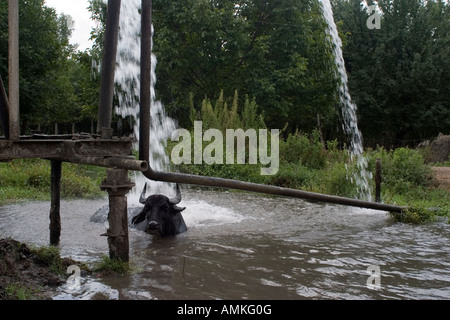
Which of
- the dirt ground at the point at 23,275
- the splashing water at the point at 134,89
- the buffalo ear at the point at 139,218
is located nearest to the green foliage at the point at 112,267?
the dirt ground at the point at 23,275

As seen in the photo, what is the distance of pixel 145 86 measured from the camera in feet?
18.1

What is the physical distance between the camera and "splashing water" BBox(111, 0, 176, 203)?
13945 millimetres

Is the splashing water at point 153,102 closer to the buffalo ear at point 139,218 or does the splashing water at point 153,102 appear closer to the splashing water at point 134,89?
the splashing water at point 134,89

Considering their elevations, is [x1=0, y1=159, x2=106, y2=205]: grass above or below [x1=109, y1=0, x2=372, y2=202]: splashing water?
below

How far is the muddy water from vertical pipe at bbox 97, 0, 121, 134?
1.69 metres

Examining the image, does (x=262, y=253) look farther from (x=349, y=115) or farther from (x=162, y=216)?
(x=349, y=115)

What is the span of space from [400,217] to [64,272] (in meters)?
5.86

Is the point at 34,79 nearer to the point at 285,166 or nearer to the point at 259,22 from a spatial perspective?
the point at 259,22

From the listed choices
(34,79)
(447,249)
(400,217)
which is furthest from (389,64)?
(447,249)

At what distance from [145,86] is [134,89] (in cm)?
1430

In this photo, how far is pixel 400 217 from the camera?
330 inches

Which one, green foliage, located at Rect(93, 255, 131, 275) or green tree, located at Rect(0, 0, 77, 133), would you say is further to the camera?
green tree, located at Rect(0, 0, 77, 133)

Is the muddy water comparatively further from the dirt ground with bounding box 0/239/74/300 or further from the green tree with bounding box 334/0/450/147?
the green tree with bounding box 334/0/450/147

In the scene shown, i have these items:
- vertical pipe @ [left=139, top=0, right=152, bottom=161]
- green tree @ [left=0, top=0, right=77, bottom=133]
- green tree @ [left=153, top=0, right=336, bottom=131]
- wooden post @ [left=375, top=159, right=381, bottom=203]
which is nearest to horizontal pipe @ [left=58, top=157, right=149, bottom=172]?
vertical pipe @ [left=139, top=0, right=152, bottom=161]
